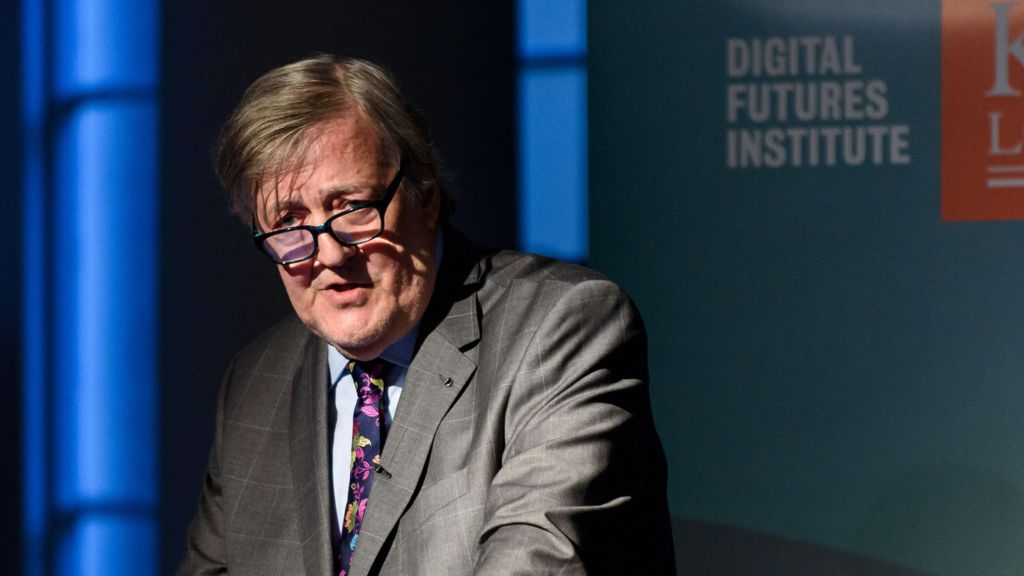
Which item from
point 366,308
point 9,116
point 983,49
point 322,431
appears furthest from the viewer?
point 983,49

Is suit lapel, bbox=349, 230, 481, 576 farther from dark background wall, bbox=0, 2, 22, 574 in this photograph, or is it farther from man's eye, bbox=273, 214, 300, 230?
dark background wall, bbox=0, 2, 22, 574

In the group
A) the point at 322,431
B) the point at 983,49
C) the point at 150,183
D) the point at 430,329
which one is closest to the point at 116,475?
the point at 150,183

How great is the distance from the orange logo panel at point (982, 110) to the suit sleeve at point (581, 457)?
63.1 inches

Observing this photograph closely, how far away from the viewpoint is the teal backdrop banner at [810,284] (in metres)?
3.16

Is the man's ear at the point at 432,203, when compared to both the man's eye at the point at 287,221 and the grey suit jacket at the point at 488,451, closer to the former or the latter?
the grey suit jacket at the point at 488,451

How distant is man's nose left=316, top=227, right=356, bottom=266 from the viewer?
1814mm

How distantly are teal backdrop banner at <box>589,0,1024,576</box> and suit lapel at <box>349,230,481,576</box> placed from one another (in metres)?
1.45

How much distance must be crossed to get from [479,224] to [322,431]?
1618 mm

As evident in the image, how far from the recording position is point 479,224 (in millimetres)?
3539

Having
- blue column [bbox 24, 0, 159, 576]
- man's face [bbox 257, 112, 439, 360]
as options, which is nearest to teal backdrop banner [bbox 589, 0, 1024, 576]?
blue column [bbox 24, 0, 159, 576]

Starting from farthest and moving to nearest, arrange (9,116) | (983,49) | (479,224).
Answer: (479,224), (983,49), (9,116)

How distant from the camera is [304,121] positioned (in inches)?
72.3

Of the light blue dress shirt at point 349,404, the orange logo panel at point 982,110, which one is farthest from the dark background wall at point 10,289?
the orange logo panel at point 982,110

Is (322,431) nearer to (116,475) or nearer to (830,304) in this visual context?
(116,475)
